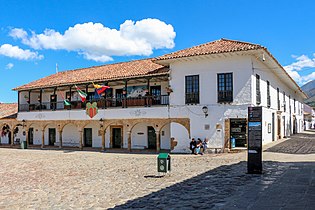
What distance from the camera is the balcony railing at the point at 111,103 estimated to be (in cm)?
2159

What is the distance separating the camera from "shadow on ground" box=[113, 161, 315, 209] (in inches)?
272

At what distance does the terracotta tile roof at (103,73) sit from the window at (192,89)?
68.1 inches

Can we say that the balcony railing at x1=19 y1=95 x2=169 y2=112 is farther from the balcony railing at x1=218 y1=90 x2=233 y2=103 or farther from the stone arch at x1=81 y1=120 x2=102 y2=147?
the balcony railing at x1=218 y1=90 x2=233 y2=103

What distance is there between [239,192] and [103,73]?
18630mm

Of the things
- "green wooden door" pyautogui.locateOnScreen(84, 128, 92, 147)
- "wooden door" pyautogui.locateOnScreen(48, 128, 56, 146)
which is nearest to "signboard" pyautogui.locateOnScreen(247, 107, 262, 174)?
"green wooden door" pyautogui.locateOnScreen(84, 128, 92, 147)

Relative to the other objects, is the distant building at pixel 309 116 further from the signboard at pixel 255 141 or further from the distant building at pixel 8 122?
the signboard at pixel 255 141

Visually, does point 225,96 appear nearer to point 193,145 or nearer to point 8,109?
point 193,145

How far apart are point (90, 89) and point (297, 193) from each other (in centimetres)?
2084

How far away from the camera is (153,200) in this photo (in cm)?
794

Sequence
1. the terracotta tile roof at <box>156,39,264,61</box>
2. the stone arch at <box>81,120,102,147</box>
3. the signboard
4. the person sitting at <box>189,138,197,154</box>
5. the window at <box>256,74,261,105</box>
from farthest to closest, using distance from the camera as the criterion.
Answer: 1. the stone arch at <box>81,120,102,147</box>
2. the window at <box>256,74,261,105</box>
3. the person sitting at <box>189,138,197,154</box>
4. the terracotta tile roof at <box>156,39,264,61</box>
5. the signboard

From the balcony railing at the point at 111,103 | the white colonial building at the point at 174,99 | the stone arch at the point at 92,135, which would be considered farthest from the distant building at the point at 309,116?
the stone arch at the point at 92,135

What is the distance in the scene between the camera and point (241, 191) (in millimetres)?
8211

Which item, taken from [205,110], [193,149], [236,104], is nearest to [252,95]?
[236,104]

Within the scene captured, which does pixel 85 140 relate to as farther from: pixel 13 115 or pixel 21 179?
pixel 21 179
